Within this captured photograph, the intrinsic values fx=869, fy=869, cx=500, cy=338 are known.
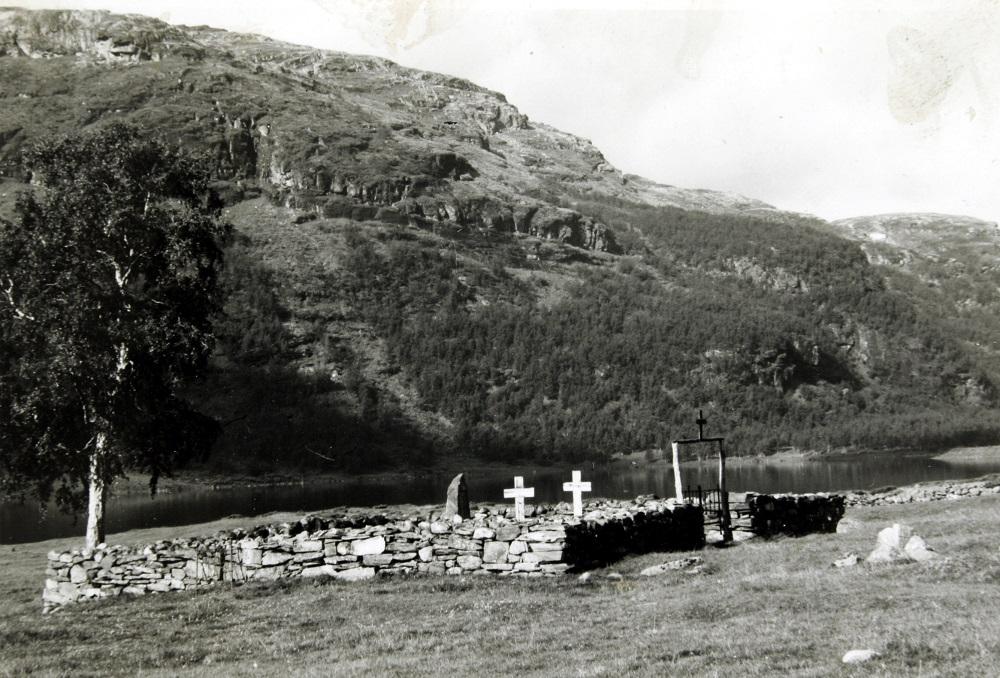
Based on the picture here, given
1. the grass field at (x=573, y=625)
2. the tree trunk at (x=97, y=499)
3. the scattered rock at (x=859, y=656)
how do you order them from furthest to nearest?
the tree trunk at (x=97, y=499) < the grass field at (x=573, y=625) < the scattered rock at (x=859, y=656)

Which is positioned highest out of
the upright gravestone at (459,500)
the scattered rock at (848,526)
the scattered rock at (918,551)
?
the upright gravestone at (459,500)

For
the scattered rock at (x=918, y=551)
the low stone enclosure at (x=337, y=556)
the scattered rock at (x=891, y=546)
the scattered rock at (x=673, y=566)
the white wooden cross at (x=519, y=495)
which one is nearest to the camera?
the scattered rock at (x=918, y=551)

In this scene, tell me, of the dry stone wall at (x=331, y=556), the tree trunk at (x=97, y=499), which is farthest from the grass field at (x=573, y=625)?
the tree trunk at (x=97, y=499)

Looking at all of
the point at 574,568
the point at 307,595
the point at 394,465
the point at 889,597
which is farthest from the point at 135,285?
the point at 394,465

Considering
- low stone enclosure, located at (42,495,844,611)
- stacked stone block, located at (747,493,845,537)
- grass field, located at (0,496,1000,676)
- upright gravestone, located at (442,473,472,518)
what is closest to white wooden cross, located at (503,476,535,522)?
upright gravestone, located at (442,473,472,518)

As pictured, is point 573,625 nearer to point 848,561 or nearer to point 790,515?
point 848,561

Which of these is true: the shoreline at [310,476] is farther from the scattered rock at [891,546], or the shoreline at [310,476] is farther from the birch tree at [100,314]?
the scattered rock at [891,546]

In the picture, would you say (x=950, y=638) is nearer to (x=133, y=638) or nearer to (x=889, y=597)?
(x=889, y=597)
